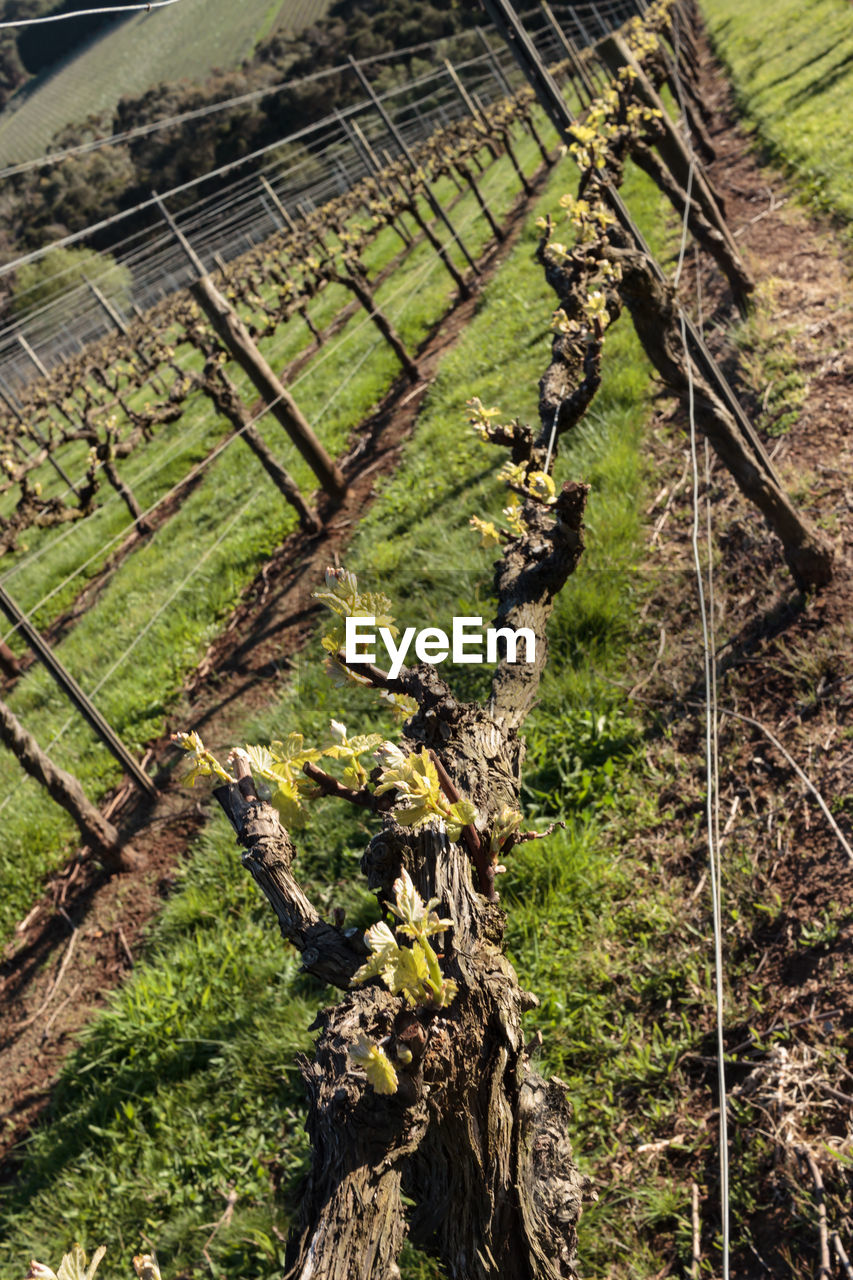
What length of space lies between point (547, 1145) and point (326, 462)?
687 centimetres

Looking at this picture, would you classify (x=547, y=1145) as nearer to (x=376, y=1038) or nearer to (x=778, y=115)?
(x=376, y=1038)

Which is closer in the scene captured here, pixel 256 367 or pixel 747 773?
pixel 747 773

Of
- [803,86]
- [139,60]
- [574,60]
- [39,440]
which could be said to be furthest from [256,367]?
[139,60]

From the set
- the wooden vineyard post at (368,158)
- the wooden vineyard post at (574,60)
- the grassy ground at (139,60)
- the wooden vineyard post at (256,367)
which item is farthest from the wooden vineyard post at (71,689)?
the grassy ground at (139,60)

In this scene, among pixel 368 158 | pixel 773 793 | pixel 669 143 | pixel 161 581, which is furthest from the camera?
pixel 368 158

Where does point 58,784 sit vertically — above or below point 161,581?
below

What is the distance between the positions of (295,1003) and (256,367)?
5519mm

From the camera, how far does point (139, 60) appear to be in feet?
218

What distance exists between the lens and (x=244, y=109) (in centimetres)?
4088

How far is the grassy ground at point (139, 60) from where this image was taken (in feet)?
187

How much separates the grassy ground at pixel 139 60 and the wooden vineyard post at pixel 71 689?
57978 mm

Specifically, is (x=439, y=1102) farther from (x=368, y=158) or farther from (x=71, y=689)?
(x=368, y=158)

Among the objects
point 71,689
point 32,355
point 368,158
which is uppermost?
point 32,355

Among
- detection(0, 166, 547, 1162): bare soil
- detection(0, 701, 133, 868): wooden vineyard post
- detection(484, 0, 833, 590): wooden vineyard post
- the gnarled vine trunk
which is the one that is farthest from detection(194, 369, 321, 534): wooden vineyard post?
the gnarled vine trunk
